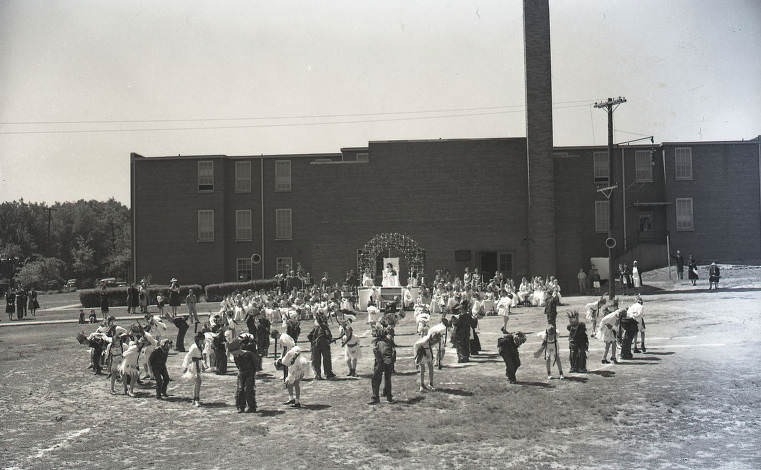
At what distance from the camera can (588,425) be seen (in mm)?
13109

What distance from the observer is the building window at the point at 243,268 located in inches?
2020

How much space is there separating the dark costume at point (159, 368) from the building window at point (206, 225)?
3511 centimetres

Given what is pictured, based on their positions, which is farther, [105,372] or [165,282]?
[165,282]

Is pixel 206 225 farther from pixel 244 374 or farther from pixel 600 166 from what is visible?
pixel 244 374

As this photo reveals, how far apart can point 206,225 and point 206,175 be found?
3.81 metres

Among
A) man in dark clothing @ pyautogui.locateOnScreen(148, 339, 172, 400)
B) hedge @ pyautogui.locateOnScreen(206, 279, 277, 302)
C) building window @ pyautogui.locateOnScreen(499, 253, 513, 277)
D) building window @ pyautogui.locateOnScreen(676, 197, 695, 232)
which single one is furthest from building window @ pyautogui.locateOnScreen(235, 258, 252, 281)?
man in dark clothing @ pyautogui.locateOnScreen(148, 339, 172, 400)

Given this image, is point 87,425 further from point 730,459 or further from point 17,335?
point 17,335

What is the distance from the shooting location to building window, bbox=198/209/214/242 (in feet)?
167

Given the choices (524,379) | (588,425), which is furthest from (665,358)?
(588,425)

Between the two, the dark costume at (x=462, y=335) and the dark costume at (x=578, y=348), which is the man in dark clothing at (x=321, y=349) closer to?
the dark costume at (x=462, y=335)

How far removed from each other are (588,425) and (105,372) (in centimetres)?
1428

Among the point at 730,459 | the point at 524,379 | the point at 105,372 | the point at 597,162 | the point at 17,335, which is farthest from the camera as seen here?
the point at 597,162

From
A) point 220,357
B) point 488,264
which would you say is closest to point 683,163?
point 488,264

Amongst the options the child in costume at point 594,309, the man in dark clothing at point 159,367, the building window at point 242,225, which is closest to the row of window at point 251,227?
the building window at point 242,225
